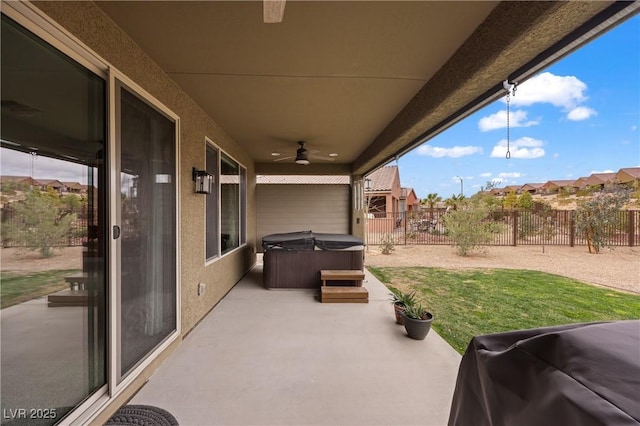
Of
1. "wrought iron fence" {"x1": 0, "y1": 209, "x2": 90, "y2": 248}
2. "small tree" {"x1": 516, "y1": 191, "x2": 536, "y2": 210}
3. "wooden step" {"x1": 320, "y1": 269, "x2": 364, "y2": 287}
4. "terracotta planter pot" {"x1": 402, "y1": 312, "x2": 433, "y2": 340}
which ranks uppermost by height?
"small tree" {"x1": 516, "y1": 191, "x2": 536, "y2": 210}

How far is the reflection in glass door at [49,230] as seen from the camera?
1.25 meters

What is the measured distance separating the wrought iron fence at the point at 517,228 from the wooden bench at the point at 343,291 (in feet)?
14.0

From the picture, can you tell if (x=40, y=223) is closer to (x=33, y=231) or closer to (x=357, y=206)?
(x=33, y=231)

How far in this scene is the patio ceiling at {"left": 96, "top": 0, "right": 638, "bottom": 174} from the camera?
158 cm

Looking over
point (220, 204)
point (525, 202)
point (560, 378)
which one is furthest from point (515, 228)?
point (560, 378)

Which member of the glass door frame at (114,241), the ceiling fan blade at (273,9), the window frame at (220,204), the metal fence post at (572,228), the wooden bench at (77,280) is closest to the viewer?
the ceiling fan blade at (273,9)

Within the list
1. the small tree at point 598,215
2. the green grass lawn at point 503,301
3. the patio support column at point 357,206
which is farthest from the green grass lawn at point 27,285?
the patio support column at point 357,206

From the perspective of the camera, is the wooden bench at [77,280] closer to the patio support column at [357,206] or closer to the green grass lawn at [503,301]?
the green grass lawn at [503,301]

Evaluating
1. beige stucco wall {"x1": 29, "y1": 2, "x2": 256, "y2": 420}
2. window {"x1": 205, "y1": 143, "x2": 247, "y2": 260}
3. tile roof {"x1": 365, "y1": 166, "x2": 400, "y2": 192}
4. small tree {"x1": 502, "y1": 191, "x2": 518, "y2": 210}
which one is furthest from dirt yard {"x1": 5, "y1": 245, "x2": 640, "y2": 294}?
tile roof {"x1": 365, "y1": 166, "x2": 400, "y2": 192}

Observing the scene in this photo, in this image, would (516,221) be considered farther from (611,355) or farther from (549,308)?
(611,355)

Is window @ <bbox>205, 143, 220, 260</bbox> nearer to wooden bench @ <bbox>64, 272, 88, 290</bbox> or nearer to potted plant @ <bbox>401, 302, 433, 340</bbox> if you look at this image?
wooden bench @ <bbox>64, 272, 88, 290</bbox>

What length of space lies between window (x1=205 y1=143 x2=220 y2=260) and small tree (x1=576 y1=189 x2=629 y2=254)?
5889 millimetres

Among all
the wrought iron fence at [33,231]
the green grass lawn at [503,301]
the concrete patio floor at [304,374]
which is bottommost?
the green grass lawn at [503,301]

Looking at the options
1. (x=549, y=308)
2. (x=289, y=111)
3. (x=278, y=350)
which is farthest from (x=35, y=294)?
(x=549, y=308)
